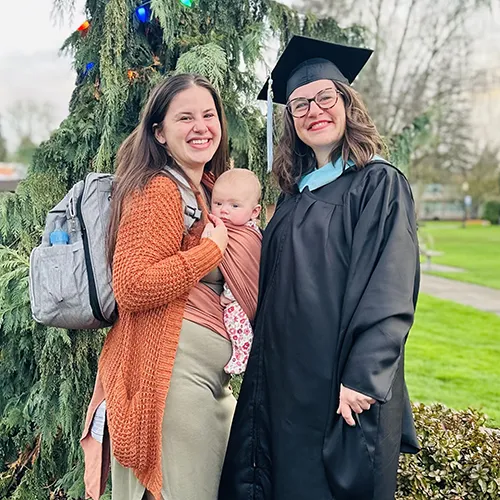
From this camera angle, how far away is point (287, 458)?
203 centimetres

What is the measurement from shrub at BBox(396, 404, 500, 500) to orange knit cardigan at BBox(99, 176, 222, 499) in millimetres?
1722

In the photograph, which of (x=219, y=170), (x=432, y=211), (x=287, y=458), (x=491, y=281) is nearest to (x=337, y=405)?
(x=287, y=458)

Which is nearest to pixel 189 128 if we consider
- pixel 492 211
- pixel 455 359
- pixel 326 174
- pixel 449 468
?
pixel 326 174

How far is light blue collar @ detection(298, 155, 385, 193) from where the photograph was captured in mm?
2102

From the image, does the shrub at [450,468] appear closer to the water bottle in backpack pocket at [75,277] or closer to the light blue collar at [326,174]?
the light blue collar at [326,174]

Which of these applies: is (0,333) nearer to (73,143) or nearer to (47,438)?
(47,438)

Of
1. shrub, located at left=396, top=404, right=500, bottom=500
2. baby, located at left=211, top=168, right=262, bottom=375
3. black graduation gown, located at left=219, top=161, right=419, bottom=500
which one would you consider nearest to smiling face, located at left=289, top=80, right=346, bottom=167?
black graduation gown, located at left=219, top=161, right=419, bottom=500

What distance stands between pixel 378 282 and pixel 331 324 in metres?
0.22

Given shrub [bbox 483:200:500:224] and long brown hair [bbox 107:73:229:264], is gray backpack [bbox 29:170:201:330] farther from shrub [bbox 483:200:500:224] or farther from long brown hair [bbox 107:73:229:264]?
shrub [bbox 483:200:500:224]

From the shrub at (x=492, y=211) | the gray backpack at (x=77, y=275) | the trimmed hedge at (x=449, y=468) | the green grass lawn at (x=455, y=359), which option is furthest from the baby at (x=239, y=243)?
the shrub at (x=492, y=211)

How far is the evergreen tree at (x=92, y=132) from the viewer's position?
114 inches

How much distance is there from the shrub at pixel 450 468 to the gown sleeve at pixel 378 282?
5.20ft

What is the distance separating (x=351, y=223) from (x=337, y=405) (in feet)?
2.00

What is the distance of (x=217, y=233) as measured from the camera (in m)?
2.02
